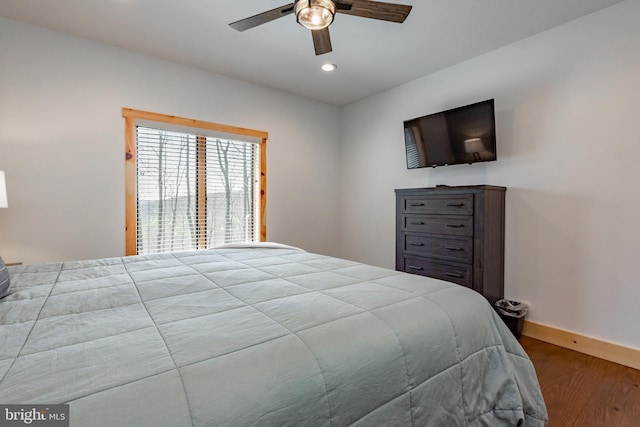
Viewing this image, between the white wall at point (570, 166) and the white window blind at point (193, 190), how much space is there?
2295 millimetres

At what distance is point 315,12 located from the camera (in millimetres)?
→ 1612

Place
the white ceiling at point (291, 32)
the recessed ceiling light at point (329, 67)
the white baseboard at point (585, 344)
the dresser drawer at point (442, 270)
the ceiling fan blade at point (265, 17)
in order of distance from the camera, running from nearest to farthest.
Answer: the ceiling fan blade at point (265, 17), the white baseboard at point (585, 344), the white ceiling at point (291, 32), the dresser drawer at point (442, 270), the recessed ceiling light at point (329, 67)

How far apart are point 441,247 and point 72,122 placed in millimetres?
3432

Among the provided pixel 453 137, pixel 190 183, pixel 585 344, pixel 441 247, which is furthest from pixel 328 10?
pixel 585 344

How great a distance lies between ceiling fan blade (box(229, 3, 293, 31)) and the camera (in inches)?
66.1

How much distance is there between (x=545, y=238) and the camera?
251 cm

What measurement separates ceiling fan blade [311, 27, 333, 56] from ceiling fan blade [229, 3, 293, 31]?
0.22m

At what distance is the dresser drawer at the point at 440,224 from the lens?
8.36ft

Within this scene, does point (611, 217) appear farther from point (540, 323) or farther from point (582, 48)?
point (582, 48)

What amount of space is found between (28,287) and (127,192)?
68.5 inches

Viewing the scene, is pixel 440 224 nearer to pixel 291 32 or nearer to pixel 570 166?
pixel 570 166

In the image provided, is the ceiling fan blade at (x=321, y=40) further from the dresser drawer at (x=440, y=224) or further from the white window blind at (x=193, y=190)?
the white window blind at (x=193, y=190)

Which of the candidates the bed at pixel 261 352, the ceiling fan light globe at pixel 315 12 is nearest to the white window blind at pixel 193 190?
the bed at pixel 261 352

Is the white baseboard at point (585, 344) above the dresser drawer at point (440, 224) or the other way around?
the other way around
